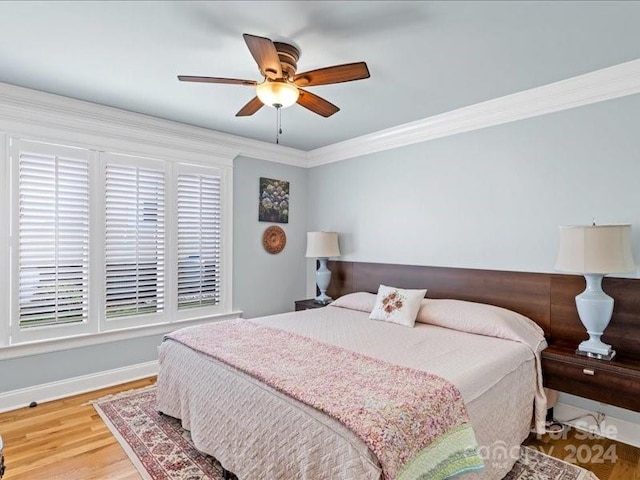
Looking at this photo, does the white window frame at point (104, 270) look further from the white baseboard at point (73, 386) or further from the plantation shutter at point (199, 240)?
the white baseboard at point (73, 386)

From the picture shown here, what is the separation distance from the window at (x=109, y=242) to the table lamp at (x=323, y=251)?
3.34ft

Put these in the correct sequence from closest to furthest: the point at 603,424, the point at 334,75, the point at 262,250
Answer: the point at 334,75
the point at 603,424
the point at 262,250

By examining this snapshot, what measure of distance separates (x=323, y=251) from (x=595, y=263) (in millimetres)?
2619

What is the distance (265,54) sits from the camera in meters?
1.86

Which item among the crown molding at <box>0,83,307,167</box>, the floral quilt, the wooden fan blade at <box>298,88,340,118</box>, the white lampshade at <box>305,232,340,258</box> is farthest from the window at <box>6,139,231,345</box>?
the wooden fan blade at <box>298,88,340,118</box>

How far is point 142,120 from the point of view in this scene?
3467 millimetres

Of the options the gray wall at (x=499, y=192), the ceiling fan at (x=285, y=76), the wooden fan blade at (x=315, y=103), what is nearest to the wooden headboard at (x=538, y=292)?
the gray wall at (x=499, y=192)

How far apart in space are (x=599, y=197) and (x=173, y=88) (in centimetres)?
330

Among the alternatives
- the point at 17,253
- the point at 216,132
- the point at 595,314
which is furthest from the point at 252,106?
the point at 595,314

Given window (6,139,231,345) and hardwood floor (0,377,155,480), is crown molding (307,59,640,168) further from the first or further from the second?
hardwood floor (0,377,155,480)

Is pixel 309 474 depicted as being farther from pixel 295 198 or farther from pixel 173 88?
pixel 295 198

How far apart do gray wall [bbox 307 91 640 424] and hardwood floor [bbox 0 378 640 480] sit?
340 millimetres

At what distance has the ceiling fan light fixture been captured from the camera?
6.92ft

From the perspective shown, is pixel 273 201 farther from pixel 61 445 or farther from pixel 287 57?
pixel 61 445
